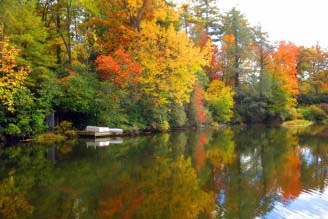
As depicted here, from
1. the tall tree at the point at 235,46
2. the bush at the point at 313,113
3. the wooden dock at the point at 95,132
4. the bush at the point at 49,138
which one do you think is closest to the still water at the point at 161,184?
the bush at the point at 49,138

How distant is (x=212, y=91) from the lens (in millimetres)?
35094

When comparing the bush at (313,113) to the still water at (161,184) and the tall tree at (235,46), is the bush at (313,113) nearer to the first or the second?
the tall tree at (235,46)

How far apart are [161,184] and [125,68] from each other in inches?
560

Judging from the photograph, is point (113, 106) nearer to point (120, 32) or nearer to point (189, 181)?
point (120, 32)

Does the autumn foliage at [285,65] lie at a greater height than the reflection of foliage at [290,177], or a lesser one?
greater

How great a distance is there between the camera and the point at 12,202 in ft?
23.7

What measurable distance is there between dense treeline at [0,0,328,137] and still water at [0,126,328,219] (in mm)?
5600

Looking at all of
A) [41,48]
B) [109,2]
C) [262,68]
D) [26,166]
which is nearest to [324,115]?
[262,68]

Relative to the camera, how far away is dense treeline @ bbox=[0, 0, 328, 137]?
1848cm

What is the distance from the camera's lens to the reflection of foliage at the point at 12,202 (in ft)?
21.4

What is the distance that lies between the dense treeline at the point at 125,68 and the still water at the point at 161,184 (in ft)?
18.4

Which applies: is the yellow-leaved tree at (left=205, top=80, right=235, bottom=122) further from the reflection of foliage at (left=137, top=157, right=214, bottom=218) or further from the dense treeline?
the reflection of foliage at (left=137, top=157, right=214, bottom=218)

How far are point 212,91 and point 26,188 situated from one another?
28554 millimetres

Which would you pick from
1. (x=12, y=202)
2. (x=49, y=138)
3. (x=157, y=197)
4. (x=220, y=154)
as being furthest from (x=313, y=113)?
Answer: (x=12, y=202)
